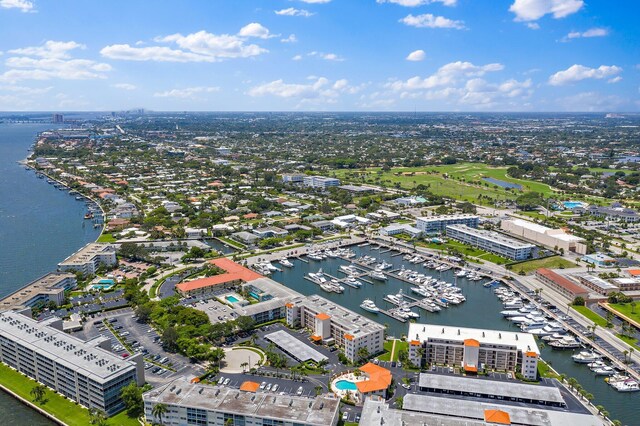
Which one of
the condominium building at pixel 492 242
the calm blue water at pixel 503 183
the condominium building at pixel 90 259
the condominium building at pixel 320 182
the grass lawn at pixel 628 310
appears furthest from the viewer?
the calm blue water at pixel 503 183

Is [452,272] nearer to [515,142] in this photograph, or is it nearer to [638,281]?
[638,281]

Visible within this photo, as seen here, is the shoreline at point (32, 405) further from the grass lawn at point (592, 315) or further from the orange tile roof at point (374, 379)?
the grass lawn at point (592, 315)

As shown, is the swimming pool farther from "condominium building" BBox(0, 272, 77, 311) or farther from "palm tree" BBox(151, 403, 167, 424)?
"condominium building" BBox(0, 272, 77, 311)

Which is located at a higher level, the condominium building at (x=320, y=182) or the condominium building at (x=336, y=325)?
the condominium building at (x=320, y=182)

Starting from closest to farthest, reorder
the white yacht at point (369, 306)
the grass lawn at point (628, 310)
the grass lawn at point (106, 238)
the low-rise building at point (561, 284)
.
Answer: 1. the grass lawn at point (628, 310)
2. the white yacht at point (369, 306)
3. the low-rise building at point (561, 284)
4. the grass lawn at point (106, 238)

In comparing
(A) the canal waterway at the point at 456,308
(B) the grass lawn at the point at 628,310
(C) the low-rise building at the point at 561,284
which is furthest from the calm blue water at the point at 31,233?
(B) the grass lawn at the point at 628,310

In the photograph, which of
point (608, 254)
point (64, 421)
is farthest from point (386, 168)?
point (64, 421)

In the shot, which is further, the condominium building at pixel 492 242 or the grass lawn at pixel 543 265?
the condominium building at pixel 492 242
